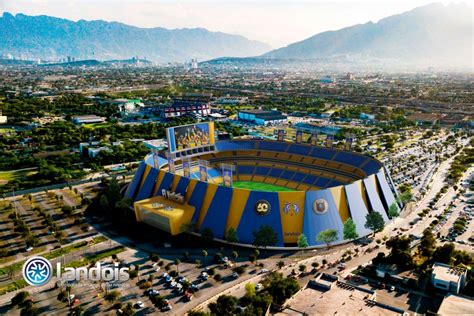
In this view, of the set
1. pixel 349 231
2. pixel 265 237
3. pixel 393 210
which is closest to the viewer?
pixel 265 237

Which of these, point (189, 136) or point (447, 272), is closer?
point (447, 272)

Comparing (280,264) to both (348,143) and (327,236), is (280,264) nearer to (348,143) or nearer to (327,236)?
(327,236)

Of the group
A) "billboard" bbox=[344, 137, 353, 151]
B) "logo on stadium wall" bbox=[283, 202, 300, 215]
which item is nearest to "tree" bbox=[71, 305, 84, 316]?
"logo on stadium wall" bbox=[283, 202, 300, 215]

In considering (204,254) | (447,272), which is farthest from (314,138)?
(447,272)

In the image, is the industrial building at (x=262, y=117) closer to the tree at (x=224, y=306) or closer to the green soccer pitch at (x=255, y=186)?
the green soccer pitch at (x=255, y=186)

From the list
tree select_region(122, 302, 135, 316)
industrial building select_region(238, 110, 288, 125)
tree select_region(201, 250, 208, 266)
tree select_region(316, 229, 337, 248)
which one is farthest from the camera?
industrial building select_region(238, 110, 288, 125)

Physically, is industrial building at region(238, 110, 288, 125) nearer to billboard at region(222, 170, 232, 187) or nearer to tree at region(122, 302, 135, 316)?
billboard at region(222, 170, 232, 187)

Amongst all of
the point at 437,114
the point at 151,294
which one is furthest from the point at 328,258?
the point at 437,114
